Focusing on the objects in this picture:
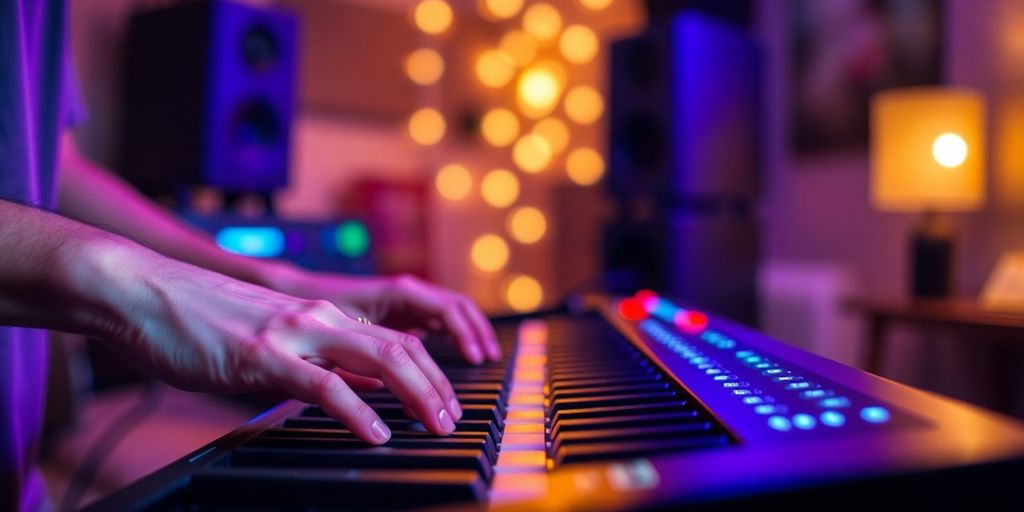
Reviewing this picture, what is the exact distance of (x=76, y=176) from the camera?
892mm

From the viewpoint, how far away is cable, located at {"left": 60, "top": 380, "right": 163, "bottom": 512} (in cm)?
98

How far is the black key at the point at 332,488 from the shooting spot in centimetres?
35

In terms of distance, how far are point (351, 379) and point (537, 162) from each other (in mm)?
3032

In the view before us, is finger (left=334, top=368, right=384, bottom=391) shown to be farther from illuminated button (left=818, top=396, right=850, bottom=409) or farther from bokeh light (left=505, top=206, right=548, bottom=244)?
bokeh light (left=505, top=206, right=548, bottom=244)

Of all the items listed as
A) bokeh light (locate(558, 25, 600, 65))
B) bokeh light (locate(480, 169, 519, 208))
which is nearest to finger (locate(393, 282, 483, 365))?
bokeh light (locate(480, 169, 519, 208))

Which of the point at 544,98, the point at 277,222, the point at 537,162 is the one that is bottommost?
the point at 277,222

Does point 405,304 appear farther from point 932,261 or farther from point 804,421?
point 932,261

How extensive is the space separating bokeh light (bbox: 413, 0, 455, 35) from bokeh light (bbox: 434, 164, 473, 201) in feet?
1.95

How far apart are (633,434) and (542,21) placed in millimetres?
3294

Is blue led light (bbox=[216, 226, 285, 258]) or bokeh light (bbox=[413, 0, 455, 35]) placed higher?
bokeh light (bbox=[413, 0, 455, 35])

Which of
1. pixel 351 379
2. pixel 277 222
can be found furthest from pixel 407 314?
pixel 277 222

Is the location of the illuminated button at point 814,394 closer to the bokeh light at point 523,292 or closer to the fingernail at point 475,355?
the fingernail at point 475,355

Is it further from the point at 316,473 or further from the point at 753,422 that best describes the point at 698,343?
the point at 316,473

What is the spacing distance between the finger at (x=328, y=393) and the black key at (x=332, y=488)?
61mm
